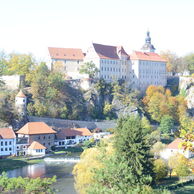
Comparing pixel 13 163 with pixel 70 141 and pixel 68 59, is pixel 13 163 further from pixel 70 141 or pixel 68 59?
pixel 68 59

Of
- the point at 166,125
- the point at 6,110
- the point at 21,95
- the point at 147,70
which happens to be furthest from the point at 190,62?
the point at 6,110

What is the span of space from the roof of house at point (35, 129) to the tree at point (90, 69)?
17163 millimetres

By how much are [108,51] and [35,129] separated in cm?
2646

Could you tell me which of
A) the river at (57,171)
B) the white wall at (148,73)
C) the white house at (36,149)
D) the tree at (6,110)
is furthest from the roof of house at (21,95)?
the white wall at (148,73)

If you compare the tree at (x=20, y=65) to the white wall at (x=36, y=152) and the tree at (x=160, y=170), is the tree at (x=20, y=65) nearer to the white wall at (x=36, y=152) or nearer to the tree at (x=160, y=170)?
the white wall at (x=36, y=152)

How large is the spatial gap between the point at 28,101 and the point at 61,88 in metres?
6.73

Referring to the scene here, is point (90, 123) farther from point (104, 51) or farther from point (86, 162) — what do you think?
point (86, 162)

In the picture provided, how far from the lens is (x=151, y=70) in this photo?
250ft

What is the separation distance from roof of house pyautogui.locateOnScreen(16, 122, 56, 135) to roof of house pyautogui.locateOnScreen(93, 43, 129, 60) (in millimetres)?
21477

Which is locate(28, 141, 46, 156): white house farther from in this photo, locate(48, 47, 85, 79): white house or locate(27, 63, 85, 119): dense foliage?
locate(48, 47, 85, 79): white house

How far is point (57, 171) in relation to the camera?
37812mm

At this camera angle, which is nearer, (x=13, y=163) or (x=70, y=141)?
(x=13, y=163)

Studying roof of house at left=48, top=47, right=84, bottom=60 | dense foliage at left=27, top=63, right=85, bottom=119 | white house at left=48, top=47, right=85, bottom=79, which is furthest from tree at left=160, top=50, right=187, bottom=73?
dense foliage at left=27, top=63, right=85, bottom=119

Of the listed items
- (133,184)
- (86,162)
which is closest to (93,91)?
(86,162)
